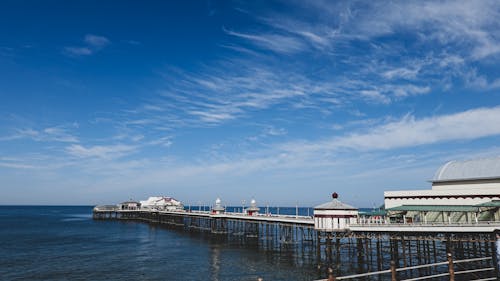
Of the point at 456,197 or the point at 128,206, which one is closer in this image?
the point at 456,197

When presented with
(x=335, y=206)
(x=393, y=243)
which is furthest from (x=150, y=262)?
(x=393, y=243)

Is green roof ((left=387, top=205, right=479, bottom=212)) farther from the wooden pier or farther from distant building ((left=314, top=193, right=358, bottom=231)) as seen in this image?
distant building ((left=314, top=193, right=358, bottom=231))

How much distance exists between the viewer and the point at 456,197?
47594 millimetres

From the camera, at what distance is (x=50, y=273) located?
145 feet

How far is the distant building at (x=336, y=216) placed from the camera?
146ft

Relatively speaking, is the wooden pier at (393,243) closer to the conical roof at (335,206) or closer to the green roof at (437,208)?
the conical roof at (335,206)

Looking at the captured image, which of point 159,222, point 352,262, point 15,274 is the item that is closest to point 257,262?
point 352,262

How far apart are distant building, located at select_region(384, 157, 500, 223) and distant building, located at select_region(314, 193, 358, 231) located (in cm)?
605

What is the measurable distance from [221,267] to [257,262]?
5265 mm

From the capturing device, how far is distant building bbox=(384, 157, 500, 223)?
1650 inches

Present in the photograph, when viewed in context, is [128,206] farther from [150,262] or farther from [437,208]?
[437,208]

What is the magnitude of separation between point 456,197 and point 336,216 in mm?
15705

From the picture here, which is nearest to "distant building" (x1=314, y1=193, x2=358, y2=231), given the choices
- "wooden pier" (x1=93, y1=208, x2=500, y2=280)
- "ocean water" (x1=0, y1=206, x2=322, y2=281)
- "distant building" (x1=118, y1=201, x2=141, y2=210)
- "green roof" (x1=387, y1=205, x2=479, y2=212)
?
"wooden pier" (x1=93, y1=208, x2=500, y2=280)

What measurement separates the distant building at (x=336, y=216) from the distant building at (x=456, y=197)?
6.05 m
